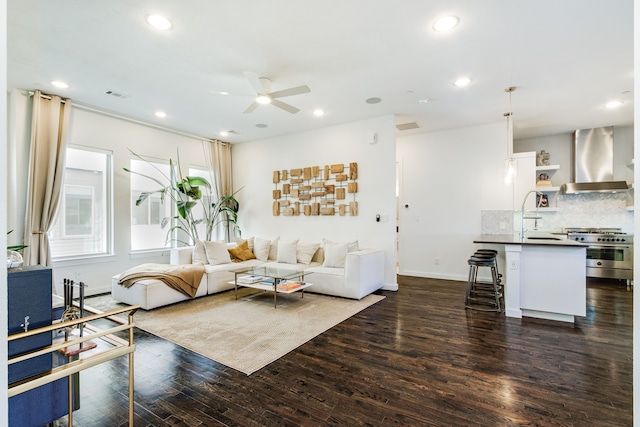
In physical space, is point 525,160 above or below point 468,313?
above

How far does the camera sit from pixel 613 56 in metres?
3.25

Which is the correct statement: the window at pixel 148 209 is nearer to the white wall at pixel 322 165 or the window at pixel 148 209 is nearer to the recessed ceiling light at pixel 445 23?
the white wall at pixel 322 165

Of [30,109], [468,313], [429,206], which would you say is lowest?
[468,313]

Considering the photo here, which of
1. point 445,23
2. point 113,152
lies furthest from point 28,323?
point 113,152

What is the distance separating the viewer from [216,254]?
5359 mm

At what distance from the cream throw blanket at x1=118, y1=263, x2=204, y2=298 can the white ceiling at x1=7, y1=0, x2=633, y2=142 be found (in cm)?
257

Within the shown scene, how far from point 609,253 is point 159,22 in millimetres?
8016

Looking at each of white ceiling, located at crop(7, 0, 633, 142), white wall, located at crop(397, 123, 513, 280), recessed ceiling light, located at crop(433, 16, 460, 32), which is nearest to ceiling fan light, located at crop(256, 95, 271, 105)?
white ceiling, located at crop(7, 0, 633, 142)

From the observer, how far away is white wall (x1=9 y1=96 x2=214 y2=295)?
4.27m

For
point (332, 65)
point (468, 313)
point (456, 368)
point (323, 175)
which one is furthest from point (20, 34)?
point (468, 313)

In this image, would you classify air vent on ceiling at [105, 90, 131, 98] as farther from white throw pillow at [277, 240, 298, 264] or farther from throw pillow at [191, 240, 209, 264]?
white throw pillow at [277, 240, 298, 264]

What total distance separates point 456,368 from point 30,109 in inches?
248

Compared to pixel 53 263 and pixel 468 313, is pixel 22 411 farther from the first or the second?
pixel 468 313

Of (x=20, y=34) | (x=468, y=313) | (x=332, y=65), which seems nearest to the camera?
(x=20, y=34)
